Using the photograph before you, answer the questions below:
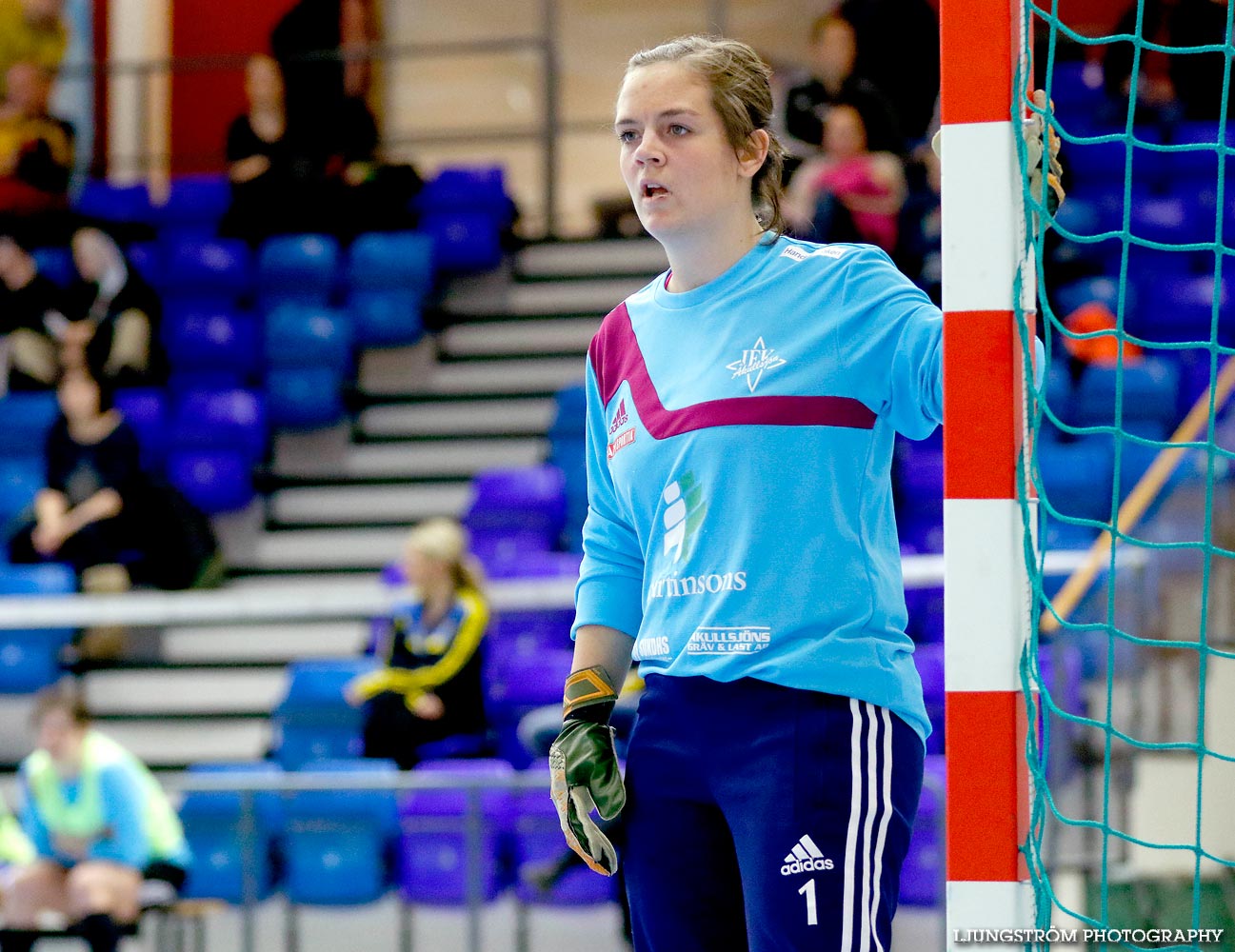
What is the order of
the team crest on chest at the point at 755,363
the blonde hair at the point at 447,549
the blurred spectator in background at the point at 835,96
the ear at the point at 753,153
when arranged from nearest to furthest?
the team crest on chest at the point at 755,363
the ear at the point at 753,153
the blonde hair at the point at 447,549
the blurred spectator in background at the point at 835,96

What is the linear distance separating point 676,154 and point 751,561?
50cm

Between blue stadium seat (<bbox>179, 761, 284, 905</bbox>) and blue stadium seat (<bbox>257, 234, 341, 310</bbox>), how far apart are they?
3597 mm

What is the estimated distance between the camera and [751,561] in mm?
1827

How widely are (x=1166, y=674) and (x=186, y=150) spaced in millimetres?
8107

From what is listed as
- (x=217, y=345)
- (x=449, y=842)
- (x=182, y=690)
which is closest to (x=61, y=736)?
(x=449, y=842)

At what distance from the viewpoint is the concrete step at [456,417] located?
844 centimetres

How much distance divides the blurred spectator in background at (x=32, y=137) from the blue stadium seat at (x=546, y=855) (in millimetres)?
5911

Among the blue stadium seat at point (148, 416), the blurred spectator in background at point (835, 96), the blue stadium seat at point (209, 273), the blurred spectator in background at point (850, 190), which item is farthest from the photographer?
the blue stadium seat at point (209, 273)

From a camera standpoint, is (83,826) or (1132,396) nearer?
(83,826)

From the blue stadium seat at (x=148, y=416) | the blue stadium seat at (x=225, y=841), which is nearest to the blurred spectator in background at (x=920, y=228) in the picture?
the blue stadium seat at (x=225, y=841)

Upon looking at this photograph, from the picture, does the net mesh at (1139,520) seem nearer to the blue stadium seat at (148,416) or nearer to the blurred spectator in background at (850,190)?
the blurred spectator in background at (850,190)

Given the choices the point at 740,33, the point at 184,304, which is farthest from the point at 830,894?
the point at 740,33

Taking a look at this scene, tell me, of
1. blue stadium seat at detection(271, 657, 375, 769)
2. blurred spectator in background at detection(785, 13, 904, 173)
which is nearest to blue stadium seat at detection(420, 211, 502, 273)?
blurred spectator in background at detection(785, 13, 904, 173)

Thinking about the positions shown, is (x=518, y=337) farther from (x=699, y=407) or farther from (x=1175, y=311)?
(x=699, y=407)
